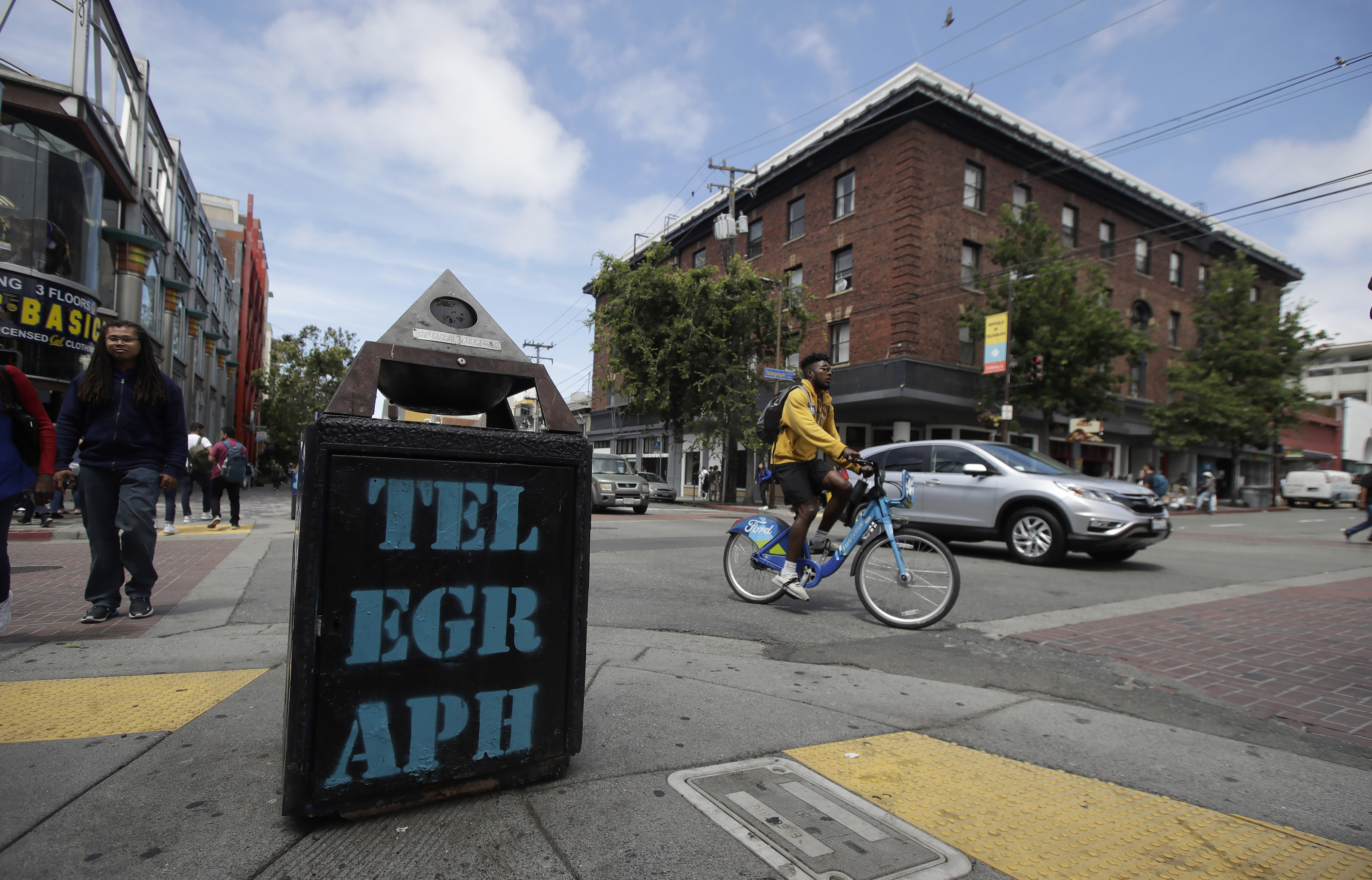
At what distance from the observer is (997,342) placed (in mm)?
22141

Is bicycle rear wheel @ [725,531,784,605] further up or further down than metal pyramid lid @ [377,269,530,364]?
further down

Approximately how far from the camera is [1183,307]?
33.9 m

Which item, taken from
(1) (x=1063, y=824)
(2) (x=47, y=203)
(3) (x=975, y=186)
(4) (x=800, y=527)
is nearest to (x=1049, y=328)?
(3) (x=975, y=186)

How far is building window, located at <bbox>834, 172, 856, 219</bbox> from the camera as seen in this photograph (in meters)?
26.3

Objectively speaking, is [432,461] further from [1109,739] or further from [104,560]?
[104,560]

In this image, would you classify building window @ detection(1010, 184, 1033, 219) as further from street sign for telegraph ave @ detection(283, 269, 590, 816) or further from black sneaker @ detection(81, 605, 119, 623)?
street sign for telegraph ave @ detection(283, 269, 590, 816)

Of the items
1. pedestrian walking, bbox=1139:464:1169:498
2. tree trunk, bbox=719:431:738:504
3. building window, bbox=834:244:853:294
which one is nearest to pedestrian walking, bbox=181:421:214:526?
tree trunk, bbox=719:431:738:504

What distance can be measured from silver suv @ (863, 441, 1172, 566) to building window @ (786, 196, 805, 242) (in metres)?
20.2

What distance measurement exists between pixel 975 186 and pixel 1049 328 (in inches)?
226

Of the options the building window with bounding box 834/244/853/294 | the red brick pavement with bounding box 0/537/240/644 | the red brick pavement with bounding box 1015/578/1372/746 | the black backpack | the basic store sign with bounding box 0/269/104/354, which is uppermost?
the building window with bounding box 834/244/853/294

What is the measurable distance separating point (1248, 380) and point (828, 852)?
121 feet

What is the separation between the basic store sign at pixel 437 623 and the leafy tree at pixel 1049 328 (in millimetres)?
23450

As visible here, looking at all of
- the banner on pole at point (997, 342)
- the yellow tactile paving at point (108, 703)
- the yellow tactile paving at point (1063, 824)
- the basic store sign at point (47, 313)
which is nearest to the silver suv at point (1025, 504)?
the yellow tactile paving at point (1063, 824)

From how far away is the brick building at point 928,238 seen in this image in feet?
78.8
